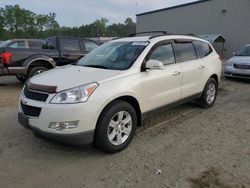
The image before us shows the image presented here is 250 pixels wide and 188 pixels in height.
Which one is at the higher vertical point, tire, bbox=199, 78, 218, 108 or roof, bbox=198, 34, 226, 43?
roof, bbox=198, 34, 226, 43

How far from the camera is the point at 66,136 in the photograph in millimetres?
3305

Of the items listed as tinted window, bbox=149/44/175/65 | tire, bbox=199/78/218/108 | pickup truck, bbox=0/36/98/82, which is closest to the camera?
tinted window, bbox=149/44/175/65

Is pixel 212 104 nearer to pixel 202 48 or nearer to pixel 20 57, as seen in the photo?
pixel 202 48

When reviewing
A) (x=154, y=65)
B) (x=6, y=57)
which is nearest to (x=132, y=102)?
(x=154, y=65)

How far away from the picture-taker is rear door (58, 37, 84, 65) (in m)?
9.15

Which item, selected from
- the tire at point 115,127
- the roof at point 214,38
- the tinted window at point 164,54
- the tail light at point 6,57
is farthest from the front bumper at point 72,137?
the roof at point 214,38

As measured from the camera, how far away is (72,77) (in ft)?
12.2

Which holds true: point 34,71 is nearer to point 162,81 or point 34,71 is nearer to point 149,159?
point 162,81

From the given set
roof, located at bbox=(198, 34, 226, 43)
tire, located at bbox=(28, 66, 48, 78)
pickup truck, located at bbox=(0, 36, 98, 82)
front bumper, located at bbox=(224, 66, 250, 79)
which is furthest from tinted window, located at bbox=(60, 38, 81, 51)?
roof, located at bbox=(198, 34, 226, 43)

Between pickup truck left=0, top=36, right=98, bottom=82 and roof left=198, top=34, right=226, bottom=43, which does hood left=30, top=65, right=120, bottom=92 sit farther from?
roof left=198, top=34, right=226, bottom=43

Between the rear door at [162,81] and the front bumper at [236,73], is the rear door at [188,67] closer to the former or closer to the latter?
the rear door at [162,81]

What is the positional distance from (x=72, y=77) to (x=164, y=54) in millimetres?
1850

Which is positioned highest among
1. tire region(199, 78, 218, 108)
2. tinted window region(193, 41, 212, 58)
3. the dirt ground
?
tinted window region(193, 41, 212, 58)

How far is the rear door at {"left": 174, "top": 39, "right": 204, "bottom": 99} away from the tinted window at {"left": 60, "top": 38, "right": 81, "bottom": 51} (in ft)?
17.2
